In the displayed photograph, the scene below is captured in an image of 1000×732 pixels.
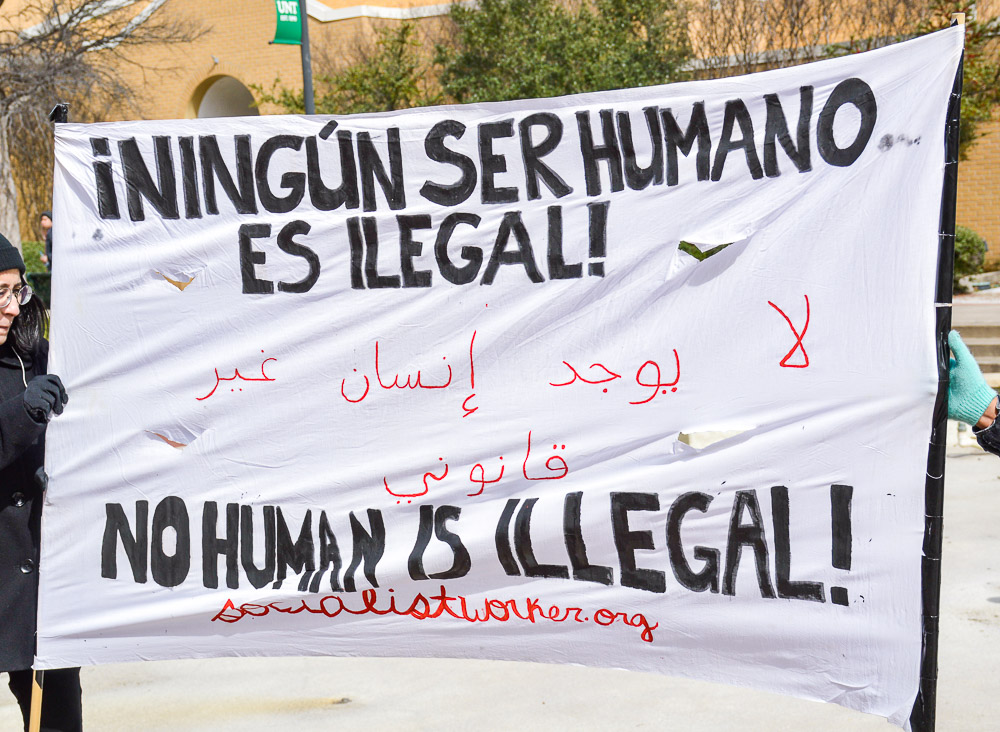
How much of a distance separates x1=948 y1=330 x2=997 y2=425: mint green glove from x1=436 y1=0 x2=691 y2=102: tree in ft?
44.6

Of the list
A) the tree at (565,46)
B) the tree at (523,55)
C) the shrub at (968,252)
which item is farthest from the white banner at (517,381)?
the shrub at (968,252)

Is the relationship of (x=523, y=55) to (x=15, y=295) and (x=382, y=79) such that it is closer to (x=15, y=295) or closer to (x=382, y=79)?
(x=382, y=79)

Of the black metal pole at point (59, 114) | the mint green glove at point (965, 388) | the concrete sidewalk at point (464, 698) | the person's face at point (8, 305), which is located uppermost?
the black metal pole at point (59, 114)

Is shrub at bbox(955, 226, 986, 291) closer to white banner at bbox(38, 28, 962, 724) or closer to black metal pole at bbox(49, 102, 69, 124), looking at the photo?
white banner at bbox(38, 28, 962, 724)

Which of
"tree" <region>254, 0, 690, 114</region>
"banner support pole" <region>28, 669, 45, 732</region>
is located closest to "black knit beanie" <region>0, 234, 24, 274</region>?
"banner support pole" <region>28, 669, 45, 732</region>

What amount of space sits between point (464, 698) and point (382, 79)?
16.1 metres

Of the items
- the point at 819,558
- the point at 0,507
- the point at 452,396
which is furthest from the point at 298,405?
the point at 819,558

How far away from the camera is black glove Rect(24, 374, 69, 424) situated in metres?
2.65

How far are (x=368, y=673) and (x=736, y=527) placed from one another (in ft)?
6.97

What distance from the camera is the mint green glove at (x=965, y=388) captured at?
2.51 m

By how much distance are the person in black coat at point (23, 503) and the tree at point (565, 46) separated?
528 inches

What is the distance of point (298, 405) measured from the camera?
2.80m

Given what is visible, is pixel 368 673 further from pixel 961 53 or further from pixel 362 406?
pixel 961 53

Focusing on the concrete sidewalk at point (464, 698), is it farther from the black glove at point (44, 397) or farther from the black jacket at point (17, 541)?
the black glove at point (44, 397)
